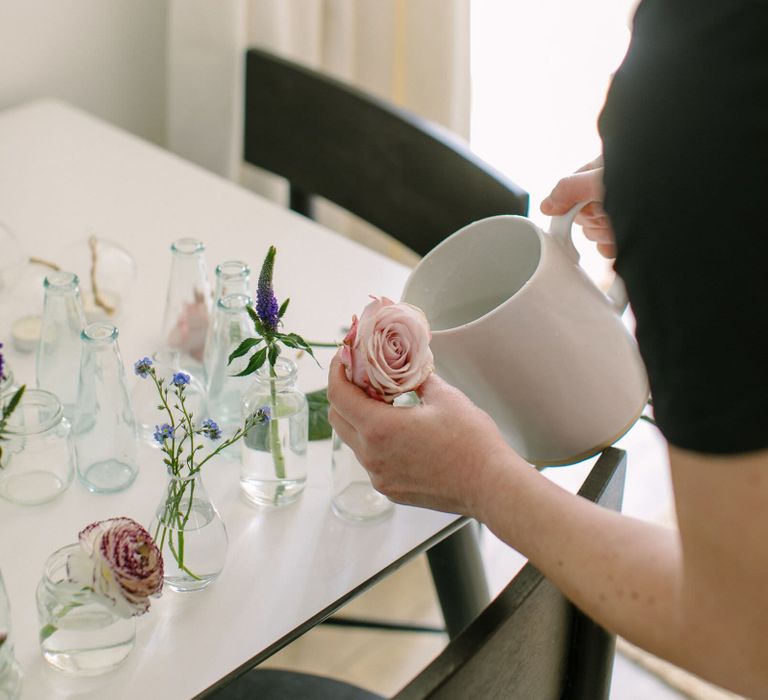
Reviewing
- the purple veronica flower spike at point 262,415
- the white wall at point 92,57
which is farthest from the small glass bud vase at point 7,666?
the white wall at point 92,57

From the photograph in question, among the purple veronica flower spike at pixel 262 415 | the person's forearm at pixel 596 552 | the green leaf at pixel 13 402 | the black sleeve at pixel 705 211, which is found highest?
the black sleeve at pixel 705 211

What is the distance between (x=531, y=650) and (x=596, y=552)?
109 mm

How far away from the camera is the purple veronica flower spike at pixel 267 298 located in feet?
2.46

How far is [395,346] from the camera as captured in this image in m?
0.75

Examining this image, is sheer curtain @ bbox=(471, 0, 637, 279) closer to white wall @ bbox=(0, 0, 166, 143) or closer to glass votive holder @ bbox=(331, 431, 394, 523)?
white wall @ bbox=(0, 0, 166, 143)

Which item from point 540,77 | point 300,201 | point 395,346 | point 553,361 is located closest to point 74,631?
point 395,346

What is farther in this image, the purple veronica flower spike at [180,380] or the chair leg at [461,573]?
the chair leg at [461,573]

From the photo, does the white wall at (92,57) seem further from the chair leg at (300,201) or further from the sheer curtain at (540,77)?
the sheer curtain at (540,77)

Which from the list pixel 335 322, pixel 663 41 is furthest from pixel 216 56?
pixel 663 41

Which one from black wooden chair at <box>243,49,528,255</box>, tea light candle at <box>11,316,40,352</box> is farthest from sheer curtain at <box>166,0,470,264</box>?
tea light candle at <box>11,316,40,352</box>

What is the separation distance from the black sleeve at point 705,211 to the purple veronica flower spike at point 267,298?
0.98 feet

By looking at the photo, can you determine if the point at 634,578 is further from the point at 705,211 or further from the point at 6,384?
the point at 6,384

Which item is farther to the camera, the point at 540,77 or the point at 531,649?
the point at 540,77

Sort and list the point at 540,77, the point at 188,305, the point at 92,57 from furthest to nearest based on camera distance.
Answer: the point at 540,77
the point at 92,57
the point at 188,305
